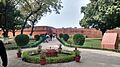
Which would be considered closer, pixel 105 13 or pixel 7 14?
pixel 105 13

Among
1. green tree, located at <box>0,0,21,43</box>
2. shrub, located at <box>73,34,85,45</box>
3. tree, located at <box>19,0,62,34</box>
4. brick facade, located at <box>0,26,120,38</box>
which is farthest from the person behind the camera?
brick facade, located at <box>0,26,120,38</box>

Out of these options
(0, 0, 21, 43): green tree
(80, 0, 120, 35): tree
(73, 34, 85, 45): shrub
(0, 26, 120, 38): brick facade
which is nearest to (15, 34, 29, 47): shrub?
(0, 0, 21, 43): green tree

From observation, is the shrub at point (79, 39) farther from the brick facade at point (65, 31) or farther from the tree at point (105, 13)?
the brick facade at point (65, 31)

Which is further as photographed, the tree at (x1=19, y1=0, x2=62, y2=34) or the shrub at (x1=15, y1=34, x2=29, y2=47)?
the tree at (x1=19, y1=0, x2=62, y2=34)

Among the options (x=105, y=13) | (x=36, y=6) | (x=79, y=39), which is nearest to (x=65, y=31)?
(x=36, y=6)

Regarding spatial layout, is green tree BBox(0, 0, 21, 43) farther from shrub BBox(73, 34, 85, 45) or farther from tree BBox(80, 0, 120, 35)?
tree BBox(80, 0, 120, 35)

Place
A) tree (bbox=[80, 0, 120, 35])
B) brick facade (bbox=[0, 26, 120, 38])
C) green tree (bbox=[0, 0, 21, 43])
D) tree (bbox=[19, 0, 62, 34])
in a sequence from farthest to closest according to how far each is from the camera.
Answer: brick facade (bbox=[0, 26, 120, 38]), tree (bbox=[19, 0, 62, 34]), green tree (bbox=[0, 0, 21, 43]), tree (bbox=[80, 0, 120, 35])

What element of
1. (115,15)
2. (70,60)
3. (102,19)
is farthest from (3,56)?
(102,19)

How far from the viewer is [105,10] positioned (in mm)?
29516

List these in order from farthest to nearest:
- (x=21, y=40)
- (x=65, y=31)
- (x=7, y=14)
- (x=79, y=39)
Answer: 1. (x=65, y=31)
2. (x=7, y=14)
3. (x=79, y=39)
4. (x=21, y=40)

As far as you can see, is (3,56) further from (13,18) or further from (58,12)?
(58,12)

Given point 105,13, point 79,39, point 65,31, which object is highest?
point 105,13

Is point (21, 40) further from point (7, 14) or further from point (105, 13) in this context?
point (105, 13)

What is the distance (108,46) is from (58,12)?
1754cm
